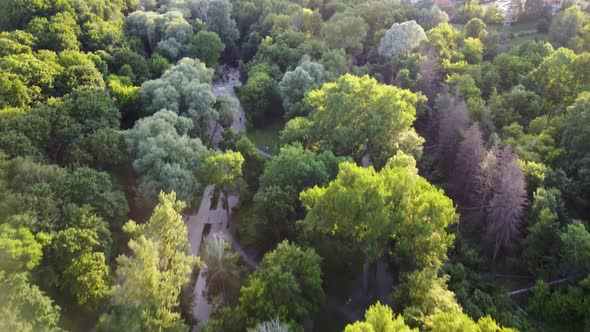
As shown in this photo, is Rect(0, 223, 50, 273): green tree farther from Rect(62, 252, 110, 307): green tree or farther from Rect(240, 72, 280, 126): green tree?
Rect(240, 72, 280, 126): green tree

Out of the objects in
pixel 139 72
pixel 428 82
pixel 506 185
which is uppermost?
pixel 506 185

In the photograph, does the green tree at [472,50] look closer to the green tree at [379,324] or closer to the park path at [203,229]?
the park path at [203,229]

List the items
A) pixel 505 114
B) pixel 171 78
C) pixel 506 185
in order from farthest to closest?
1. pixel 171 78
2. pixel 505 114
3. pixel 506 185

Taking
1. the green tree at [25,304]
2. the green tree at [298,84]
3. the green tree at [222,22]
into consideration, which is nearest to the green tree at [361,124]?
the green tree at [298,84]

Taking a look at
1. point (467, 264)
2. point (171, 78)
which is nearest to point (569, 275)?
point (467, 264)

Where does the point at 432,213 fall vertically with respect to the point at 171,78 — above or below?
above

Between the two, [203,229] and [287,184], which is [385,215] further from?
[203,229]

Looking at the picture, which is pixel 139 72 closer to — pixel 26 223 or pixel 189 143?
pixel 189 143

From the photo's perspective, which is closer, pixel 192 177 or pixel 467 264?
pixel 467 264
